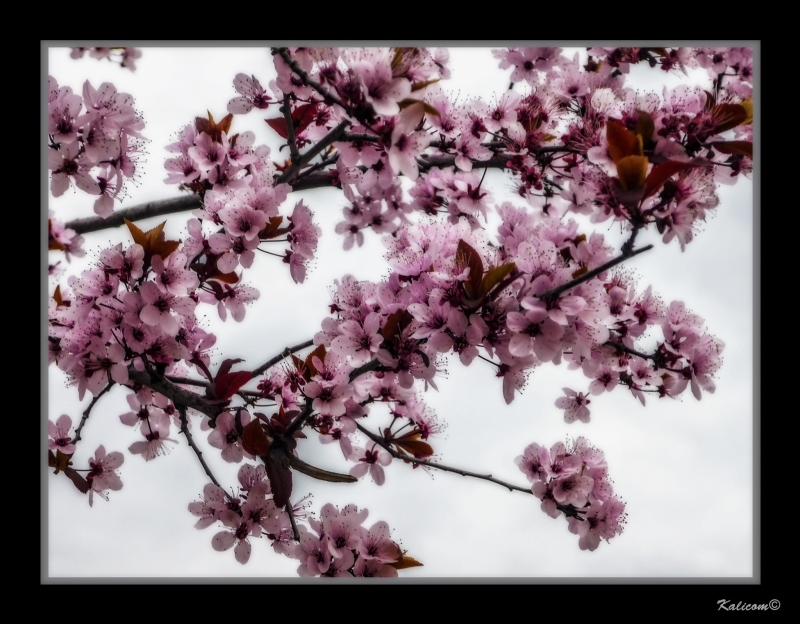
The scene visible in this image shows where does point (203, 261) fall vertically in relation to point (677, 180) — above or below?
below

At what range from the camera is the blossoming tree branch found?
4.42ft

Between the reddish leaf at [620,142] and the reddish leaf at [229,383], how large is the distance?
107cm

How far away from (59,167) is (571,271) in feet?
4.55

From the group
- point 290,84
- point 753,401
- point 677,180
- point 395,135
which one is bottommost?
point 753,401

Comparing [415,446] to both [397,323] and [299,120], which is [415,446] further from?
[299,120]

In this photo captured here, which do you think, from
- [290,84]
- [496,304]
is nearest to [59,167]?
[290,84]

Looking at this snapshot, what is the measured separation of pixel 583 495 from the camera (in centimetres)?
183

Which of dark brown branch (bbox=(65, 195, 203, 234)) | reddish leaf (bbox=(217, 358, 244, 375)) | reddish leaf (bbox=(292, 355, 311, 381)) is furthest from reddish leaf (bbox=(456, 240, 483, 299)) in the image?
dark brown branch (bbox=(65, 195, 203, 234))

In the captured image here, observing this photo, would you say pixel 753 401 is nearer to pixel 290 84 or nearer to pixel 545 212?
pixel 545 212

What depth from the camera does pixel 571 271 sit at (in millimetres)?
1389

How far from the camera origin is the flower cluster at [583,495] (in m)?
1.85

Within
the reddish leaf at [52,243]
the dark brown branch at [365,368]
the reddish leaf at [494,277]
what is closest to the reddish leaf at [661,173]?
the reddish leaf at [494,277]

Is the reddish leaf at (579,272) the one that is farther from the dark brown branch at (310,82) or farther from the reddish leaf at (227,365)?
the reddish leaf at (227,365)

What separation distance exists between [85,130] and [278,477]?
108 cm
